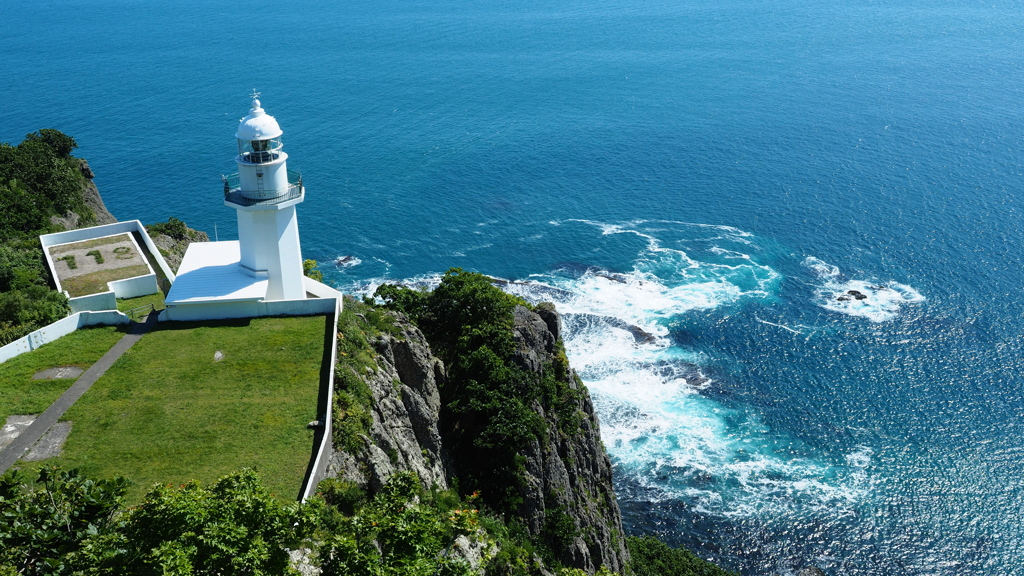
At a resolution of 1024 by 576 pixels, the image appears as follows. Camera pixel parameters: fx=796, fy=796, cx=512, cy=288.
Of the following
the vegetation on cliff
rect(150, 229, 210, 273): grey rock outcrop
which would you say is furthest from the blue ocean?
the vegetation on cliff

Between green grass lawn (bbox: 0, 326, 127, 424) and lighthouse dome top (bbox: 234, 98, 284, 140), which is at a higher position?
lighthouse dome top (bbox: 234, 98, 284, 140)

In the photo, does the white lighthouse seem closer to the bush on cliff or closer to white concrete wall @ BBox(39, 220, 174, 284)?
the bush on cliff

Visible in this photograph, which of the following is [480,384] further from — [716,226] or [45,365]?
[716,226]

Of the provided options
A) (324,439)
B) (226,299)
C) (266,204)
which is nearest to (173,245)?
(226,299)

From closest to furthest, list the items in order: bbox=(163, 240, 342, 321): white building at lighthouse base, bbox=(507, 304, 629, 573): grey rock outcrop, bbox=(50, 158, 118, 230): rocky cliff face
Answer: bbox=(163, 240, 342, 321): white building at lighthouse base
bbox=(507, 304, 629, 573): grey rock outcrop
bbox=(50, 158, 118, 230): rocky cliff face

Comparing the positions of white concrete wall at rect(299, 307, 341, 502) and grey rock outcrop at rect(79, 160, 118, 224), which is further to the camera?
grey rock outcrop at rect(79, 160, 118, 224)

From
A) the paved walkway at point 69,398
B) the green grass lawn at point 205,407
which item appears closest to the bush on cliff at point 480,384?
the green grass lawn at point 205,407

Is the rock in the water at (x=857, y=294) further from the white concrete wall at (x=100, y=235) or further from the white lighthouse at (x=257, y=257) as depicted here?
the white concrete wall at (x=100, y=235)

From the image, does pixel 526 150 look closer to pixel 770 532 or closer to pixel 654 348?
pixel 654 348
